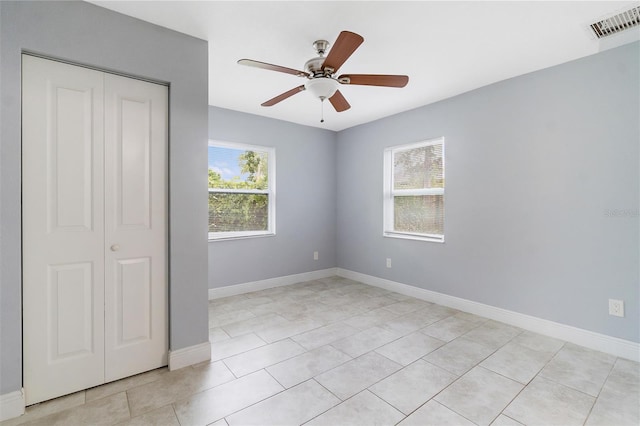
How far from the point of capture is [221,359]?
7.73 ft

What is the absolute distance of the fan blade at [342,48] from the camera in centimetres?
167

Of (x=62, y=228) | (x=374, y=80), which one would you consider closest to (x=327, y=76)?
(x=374, y=80)

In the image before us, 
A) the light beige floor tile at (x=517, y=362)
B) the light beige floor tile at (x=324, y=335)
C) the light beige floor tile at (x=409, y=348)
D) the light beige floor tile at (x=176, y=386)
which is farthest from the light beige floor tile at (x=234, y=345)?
the light beige floor tile at (x=517, y=362)

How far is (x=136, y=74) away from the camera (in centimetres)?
208

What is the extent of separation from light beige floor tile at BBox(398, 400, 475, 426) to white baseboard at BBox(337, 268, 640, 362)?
1707 millimetres

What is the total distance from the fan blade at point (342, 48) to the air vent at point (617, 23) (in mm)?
1827

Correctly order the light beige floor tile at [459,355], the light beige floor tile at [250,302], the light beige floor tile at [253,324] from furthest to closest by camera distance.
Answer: the light beige floor tile at [250,302] < the light beige floor tile at [253,324] < the light beige floor tile at [459,355]

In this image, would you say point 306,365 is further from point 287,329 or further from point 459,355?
point 459,355

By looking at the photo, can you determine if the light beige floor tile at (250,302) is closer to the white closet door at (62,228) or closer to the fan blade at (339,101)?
the white closet door at (62,228)

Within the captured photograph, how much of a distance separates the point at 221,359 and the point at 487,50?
3351mm

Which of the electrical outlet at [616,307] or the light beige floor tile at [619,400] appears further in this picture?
the electrical outlet at [616,307]

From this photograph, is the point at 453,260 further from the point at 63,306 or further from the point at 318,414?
the point at 63,306

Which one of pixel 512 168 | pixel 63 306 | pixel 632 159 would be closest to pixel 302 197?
pixel 512 168

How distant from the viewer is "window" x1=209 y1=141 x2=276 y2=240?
397cm
